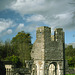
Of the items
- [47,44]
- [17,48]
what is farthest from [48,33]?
[17,48]

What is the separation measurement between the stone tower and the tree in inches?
617

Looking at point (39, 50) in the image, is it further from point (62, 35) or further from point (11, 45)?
point (11, 45)

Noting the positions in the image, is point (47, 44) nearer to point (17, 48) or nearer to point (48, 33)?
point (48, 33)

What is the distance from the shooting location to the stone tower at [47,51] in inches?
515

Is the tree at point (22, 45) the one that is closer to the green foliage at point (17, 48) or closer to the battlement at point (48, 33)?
the green foliage at point (17, 48)

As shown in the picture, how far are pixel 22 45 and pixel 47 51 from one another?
1903 cm

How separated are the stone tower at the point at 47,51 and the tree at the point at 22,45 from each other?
15.7 metres

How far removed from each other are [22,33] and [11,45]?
14.0 ft

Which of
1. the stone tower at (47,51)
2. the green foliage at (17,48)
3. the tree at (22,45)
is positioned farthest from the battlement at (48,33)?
the tree at (22,45)

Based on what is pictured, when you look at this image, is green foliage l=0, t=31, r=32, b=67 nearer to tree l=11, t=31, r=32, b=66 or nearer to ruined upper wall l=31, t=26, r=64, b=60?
tree l=11, t=31, r=32, b=66

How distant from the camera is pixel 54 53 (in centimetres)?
1327

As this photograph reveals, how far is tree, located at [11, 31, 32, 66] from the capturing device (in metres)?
30.2

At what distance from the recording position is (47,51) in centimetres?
1311

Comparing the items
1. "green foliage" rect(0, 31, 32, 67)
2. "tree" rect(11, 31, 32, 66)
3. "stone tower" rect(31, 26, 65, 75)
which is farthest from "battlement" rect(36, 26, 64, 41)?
"tree" rect(11, 31, 32, 66)
